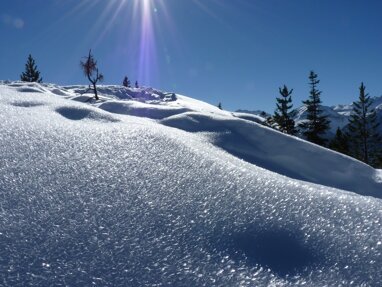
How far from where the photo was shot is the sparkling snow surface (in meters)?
1.54

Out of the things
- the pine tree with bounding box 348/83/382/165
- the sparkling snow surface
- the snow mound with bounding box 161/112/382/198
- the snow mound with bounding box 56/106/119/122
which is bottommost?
the sparkling snow surface

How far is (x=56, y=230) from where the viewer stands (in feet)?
5.98

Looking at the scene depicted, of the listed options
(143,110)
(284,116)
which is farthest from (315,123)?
(143,110)

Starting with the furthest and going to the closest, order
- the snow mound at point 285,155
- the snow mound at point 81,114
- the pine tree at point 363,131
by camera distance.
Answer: the pine tree at point 363,131 → the snow mound at point 81,114 → the snow mound at point 285,155

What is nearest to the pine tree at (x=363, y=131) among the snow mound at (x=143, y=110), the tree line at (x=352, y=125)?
the tree line at (x=352, y=125)

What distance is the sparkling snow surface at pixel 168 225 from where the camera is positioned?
60.5 inches

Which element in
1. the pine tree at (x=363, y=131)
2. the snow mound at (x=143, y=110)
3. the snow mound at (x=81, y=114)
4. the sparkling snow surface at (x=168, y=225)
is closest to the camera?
the sparkling snow surface at (x=168, y=225)

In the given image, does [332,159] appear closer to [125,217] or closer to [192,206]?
[192,206]

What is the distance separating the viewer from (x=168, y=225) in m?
1.95

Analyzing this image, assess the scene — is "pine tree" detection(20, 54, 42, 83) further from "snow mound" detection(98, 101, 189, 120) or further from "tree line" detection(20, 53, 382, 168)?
"snow mound" detection(98, 101, 189, 120)

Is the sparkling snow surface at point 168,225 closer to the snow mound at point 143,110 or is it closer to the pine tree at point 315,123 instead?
the snow mound at point 143,110

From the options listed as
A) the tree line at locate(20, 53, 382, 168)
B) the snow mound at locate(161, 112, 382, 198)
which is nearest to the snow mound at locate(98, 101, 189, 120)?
the snow mound at locate(161, 112, 382, 198)

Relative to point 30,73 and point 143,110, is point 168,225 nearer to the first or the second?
point 143,110

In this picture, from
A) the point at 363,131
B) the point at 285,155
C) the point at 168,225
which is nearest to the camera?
the point at 168,225
